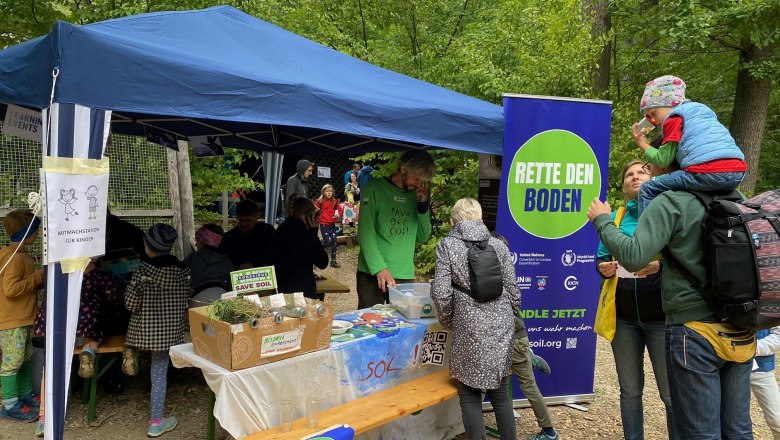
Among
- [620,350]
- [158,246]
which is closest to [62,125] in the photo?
[158,246]

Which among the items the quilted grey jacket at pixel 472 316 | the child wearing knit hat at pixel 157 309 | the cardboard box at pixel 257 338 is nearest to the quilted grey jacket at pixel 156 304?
the child wearing knit hat at pixel 157 309

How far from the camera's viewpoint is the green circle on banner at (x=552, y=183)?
3680 millimetres

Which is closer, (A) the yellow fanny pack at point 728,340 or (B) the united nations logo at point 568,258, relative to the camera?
(A) the yellow fanny pack at point 728,340

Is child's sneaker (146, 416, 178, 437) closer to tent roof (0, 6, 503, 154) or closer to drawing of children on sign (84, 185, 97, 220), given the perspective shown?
drawing of children on sign (84, 185, 97, 220)

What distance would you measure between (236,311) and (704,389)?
1921 mm

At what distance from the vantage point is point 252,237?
15.7 feet

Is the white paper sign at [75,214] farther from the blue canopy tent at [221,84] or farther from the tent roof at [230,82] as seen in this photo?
the tent roof at [230,82]

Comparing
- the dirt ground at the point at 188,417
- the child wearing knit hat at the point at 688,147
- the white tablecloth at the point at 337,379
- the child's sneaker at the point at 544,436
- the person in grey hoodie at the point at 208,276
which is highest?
the child wearing knit hat at the point at 688,147

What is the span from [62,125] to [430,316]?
228 centimetres

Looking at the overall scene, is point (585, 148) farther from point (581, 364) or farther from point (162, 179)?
point (162, 179)

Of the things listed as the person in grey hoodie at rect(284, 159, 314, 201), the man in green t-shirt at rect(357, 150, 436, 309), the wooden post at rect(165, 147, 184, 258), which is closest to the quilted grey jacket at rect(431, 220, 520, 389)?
the man in green t-shirt at rect(357, 150, 436, 309)

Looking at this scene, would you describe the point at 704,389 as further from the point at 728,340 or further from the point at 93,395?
the point at 93,395

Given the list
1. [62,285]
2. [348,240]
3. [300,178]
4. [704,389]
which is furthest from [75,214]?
[348,240]

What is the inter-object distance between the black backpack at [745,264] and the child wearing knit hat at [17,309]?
11.9 ft
